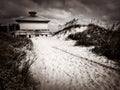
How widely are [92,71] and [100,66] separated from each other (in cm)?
74

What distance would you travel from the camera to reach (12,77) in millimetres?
3217

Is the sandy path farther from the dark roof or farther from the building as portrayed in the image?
A: the dark roof

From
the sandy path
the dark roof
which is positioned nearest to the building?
the dark roof

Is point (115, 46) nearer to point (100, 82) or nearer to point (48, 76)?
point (100, 82)

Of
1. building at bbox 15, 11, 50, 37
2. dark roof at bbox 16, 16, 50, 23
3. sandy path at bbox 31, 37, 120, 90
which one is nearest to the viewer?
sandy path at bbox 31, 37, 120, 90

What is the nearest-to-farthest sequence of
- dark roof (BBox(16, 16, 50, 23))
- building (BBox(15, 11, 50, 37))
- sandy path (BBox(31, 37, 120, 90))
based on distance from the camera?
1. sandy path (BBox(31, 37, 120, 90))
2. building (BBox(15, 11, 50, 37))
3. dark roof (BBox(16, 16, 50, 23))

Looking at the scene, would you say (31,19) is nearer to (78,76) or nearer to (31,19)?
(31,19)

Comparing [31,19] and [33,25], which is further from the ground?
[31,19]

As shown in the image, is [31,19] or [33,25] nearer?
[31,19]

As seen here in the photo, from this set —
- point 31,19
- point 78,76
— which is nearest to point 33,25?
point 31,19

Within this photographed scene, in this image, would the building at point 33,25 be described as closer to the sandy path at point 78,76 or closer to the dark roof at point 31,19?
the dark roof at point 31,19

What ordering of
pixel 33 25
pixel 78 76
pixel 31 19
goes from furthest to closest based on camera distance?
pixel 33 25
pixel 31 19
pixel 78 76

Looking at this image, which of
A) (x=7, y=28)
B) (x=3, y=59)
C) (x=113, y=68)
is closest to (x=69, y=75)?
(x=113, y=68)

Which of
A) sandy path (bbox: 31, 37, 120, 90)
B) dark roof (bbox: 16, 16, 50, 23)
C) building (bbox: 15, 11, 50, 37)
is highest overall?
dark roof (bbox: 16, 16, 50, 23)
